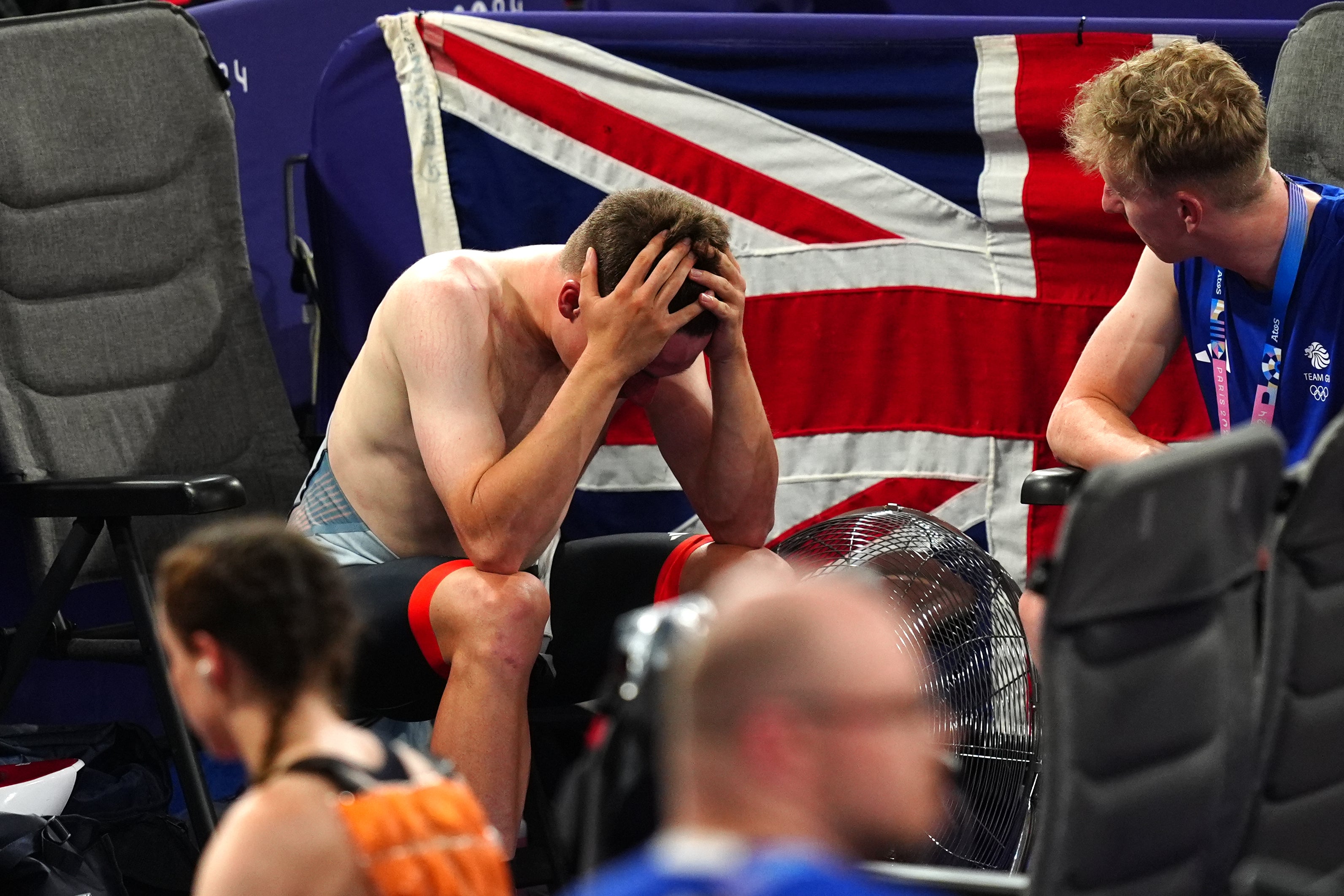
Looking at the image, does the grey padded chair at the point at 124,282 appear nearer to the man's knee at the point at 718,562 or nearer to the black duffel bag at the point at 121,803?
the black duffel bag at the point at 121,803

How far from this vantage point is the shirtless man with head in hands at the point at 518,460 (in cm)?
202

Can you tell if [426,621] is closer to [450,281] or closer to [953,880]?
[450,281]

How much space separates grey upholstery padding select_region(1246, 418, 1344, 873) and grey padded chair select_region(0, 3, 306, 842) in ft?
5.98

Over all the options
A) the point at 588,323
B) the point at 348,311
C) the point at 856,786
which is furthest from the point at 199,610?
the point at 348,311

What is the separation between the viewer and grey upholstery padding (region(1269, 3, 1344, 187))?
8.54 ft

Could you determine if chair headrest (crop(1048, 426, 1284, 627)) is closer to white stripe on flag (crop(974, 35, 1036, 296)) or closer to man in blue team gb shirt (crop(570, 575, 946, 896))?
man in blue team gb shirt (crop(570, 575, 946, 896))

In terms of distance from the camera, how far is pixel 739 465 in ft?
7.70

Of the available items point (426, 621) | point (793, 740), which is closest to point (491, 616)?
point (426, 621)

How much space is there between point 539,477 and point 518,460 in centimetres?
4

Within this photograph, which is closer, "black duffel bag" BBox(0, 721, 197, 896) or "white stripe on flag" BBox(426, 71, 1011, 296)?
"black duffel bag" BBox(0, 721, 197, 896)

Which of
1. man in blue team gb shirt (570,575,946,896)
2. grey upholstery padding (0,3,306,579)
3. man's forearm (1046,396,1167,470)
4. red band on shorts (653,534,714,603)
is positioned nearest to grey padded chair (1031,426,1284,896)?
man in blue team gb shirt (570,575,946,896)

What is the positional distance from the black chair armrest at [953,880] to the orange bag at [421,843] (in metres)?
0.35

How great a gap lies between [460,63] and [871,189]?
2.64 feet

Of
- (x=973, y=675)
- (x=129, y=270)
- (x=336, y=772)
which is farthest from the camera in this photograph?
(x=129, y=270)
